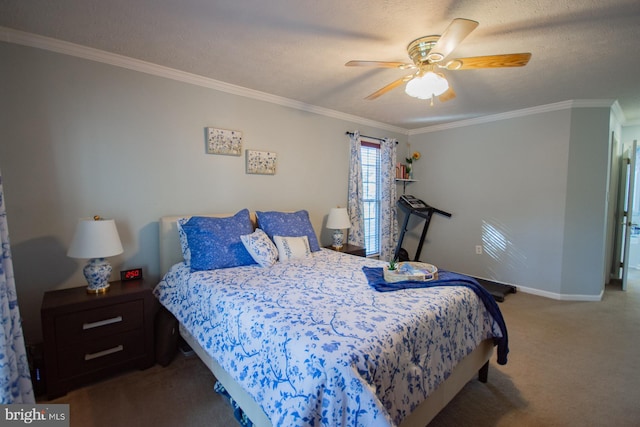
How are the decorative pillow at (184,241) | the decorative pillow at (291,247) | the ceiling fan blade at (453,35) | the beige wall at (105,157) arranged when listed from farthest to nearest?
the decorative pillow at (291,247)
the decorative pillow at (184,241)
the beige wall at (105,157)
the ceiling fan blade at (453,35)

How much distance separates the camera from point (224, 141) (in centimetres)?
292

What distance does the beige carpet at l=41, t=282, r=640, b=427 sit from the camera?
5.63 feet

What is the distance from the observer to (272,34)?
1.98 meters

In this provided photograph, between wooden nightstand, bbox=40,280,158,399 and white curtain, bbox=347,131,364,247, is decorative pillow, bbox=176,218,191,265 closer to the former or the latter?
wooden nightstand, bbox=40,280,158,399

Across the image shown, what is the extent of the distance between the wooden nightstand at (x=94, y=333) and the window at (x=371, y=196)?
3.14 m

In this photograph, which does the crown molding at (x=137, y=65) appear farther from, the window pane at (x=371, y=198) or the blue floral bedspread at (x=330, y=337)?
the blue floral bedspread at (x=330, y=337)

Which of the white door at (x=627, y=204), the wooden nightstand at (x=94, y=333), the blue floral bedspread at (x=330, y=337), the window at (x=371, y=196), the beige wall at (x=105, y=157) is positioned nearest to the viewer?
the blue floral bedspread at (x=330, y=337)

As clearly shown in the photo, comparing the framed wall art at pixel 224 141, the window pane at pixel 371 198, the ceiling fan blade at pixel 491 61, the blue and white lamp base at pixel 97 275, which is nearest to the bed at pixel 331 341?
the blue and white lamp base at pixel 97 275

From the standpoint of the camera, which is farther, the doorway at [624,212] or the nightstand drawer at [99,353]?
the doorway at [624,212]

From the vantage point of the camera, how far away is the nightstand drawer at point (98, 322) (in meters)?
1.86

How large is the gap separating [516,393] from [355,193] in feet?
9.10

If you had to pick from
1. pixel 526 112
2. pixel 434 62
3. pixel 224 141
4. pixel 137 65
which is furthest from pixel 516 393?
pixel 137 65

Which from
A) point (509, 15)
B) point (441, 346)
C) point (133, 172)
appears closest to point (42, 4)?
point (133, 172)

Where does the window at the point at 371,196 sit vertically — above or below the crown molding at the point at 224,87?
below
